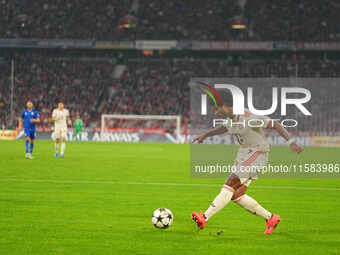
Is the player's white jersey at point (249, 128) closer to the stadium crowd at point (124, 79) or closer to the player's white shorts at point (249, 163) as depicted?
the player's white shorts at point (249, 163)

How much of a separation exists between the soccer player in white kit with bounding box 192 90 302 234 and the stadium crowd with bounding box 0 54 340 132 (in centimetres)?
3806

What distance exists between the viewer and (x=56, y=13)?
53.6m

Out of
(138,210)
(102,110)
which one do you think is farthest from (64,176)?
(102,110)

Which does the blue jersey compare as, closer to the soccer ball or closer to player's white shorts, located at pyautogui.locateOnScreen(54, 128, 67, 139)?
player's white shorts, located at pyautogui.locateOnScreen(54, 128, 67, 139)

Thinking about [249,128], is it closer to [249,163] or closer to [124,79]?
[249,163]

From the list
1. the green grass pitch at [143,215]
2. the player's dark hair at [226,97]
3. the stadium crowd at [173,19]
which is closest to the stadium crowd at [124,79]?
the stadium crowd at [173,19]

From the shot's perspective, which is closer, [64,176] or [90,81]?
[64,176]

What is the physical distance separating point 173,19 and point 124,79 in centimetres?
713

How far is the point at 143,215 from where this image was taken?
1034cm

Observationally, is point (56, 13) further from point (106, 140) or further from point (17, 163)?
point (17, 163)

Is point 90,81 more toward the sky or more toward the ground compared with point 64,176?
more toward the sky

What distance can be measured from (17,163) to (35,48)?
33961 mm

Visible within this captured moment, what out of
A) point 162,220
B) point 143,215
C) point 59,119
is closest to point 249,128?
point 162,220

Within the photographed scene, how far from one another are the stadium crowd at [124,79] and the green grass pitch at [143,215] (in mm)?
30791
